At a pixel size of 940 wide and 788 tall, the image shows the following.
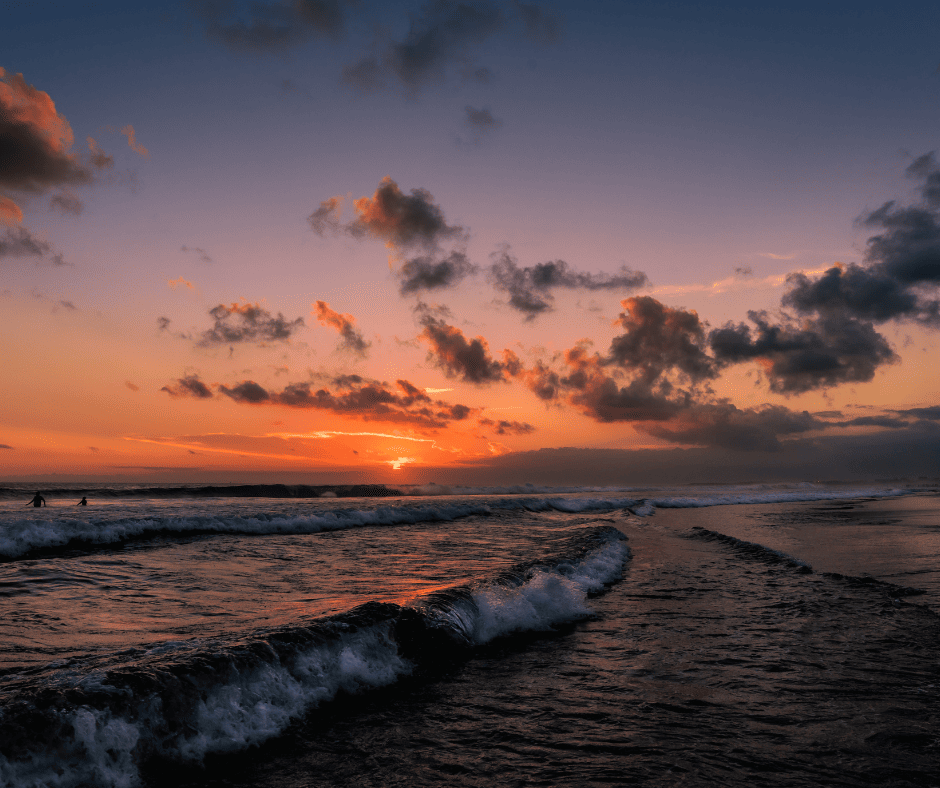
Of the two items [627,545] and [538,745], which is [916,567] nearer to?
[627,545]

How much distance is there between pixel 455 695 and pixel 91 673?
363cm

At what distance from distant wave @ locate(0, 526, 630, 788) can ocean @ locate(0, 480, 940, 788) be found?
0.07 feet

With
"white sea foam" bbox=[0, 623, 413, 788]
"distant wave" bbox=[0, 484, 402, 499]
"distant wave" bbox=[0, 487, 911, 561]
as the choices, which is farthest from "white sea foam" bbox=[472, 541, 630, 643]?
"distant wave" bbox=[0, 484, 402, 499]

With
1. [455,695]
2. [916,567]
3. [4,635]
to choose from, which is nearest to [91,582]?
[4,635]

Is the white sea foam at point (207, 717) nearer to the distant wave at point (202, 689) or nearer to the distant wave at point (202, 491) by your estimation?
the distant wave at point (202, 689)

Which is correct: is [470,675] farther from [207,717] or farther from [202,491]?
[202,491]

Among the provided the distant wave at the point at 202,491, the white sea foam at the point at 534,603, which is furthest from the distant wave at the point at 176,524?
the distant wave at the point at 202,491

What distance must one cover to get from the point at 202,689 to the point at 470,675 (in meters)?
3.08

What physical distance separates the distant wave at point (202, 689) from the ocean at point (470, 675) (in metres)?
0.02

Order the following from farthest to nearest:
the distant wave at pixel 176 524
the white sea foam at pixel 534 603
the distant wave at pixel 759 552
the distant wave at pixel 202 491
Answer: the distant wave at pixel 202 491
the distant wave at pixel 176 524
the distant wave at pixel 759 552
the white sea foam at pixel 534 603

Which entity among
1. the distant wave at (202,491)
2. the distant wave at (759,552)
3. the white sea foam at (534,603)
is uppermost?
the white sea foam at (534,603)

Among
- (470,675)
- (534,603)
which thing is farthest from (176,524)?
(470,675)

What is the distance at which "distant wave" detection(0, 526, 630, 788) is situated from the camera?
14.0 ft

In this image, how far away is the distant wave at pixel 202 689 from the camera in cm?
426
